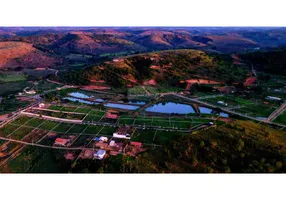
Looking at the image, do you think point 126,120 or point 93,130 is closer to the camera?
point 93,130

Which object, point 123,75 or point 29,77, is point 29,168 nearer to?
point 123,75

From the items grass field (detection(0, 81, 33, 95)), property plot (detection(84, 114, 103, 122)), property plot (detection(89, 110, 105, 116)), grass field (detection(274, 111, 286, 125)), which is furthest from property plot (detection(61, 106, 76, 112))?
grass field (detection(274, 111, 286, 125))

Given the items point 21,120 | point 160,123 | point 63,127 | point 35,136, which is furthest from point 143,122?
point 21,120

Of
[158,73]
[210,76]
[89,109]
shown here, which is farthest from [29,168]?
[210,76]

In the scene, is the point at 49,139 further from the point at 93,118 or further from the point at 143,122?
the point at 143,122

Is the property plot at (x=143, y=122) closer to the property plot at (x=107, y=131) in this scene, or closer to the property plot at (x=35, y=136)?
the property plot at (x=107, y=131)
